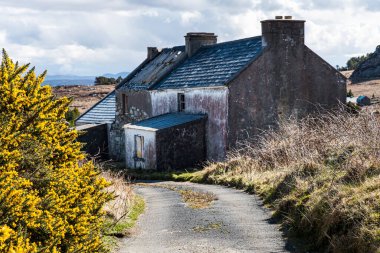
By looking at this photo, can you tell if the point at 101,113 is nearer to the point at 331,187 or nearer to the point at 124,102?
the point at 124,102

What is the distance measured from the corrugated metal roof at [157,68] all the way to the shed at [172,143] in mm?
5158

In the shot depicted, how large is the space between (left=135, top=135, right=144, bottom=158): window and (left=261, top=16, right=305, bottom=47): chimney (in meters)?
7.96

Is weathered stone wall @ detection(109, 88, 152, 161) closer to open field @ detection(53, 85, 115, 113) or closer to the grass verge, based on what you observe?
the grass verge

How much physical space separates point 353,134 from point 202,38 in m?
21.3

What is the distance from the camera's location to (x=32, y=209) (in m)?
7.29

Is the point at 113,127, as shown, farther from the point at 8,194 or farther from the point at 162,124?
the point at 8,194

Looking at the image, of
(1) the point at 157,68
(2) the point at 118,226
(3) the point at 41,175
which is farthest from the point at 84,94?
(3) the point at 41,175

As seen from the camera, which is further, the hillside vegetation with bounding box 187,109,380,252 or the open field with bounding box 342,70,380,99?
the open field with bounding box 342,70,380,99

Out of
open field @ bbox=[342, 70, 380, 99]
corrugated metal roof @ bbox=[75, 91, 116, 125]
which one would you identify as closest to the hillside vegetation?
corrugated metal roof @ bbox=[75, 91, 116, 125]

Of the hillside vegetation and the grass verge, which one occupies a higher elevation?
the hillside vegetation

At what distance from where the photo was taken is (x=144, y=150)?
2795 cm

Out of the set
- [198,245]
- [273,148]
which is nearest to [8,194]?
[198,245]

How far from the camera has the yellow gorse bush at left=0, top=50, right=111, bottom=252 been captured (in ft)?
23.9

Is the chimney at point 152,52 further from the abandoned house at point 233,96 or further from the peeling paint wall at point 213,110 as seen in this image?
the peeling paint wall at point 213,110
